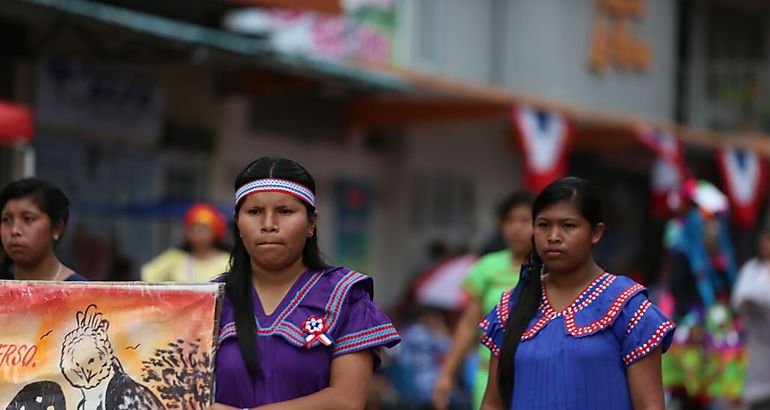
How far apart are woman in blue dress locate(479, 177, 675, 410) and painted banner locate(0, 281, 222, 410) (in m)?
1.07

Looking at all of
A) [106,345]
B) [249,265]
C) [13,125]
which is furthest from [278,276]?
[13,125]

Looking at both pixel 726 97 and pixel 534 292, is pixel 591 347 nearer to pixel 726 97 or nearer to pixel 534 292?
pixel 534 292

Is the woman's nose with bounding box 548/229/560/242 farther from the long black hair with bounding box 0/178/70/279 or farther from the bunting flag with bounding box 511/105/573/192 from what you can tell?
the bunting flag with bounding box 511/105/573/192

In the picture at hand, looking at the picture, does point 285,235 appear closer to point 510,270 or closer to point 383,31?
point 510,270

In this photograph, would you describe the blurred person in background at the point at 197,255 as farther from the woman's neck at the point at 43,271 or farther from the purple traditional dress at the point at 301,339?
the purple traditional dress at the point at 301,339

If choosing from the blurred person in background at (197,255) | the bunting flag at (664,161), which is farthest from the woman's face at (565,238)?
the bunting flag at (664,161)

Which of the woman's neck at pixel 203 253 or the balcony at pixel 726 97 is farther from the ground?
the balcony at pixel 726 97

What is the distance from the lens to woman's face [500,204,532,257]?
7289mm

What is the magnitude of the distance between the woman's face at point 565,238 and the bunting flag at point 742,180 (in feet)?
51.2

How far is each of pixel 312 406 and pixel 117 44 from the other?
9.29m

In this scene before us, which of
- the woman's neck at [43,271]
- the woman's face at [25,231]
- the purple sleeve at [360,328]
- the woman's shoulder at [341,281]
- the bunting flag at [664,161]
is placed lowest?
the purple sleeve at [360,328]

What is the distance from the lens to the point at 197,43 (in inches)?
426

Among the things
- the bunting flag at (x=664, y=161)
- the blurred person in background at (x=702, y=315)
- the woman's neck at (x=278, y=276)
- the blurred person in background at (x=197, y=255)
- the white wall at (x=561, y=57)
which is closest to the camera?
the woman's neck at (x=278, y=276)

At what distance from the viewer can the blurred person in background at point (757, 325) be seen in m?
9.48
